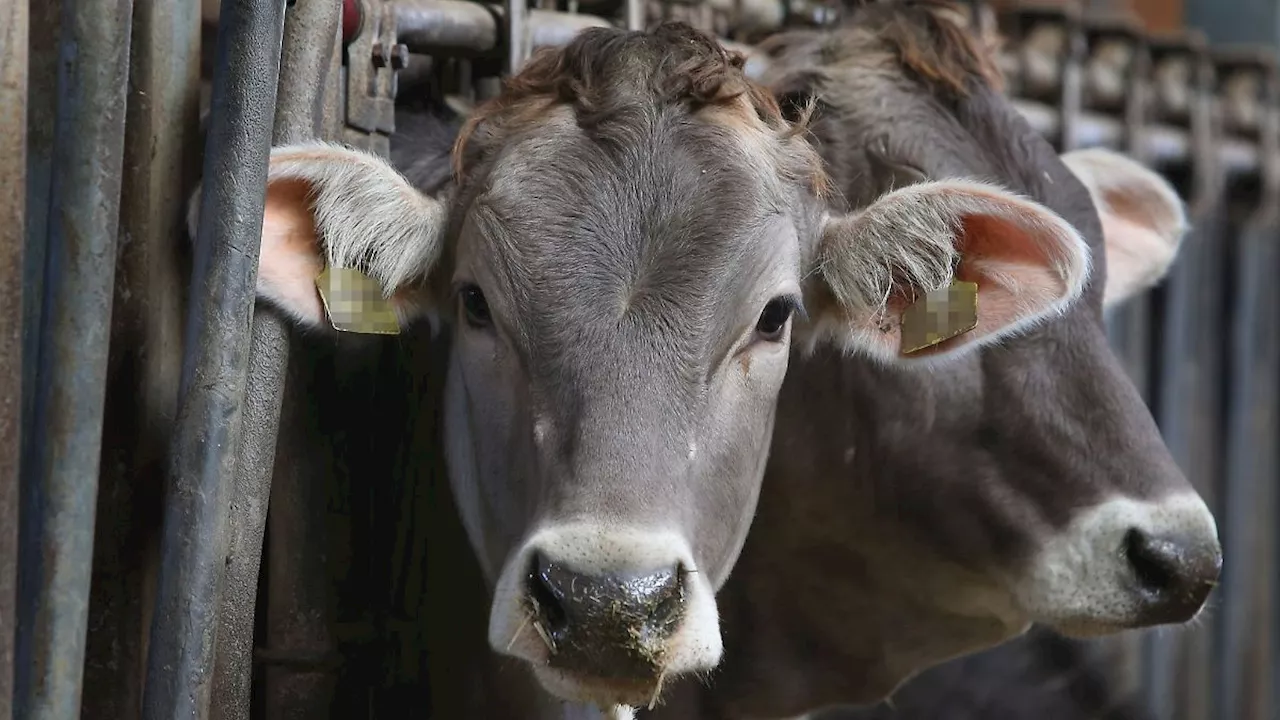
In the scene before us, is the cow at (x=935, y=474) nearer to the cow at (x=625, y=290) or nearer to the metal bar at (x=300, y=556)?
the cow at (x=625, y=290)

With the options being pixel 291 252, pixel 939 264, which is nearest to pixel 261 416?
pixel 291 252

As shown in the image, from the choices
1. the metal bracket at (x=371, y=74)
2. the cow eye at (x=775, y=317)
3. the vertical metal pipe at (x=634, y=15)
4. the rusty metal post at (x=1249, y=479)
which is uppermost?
the vertical metal pipe at (x=634, y=15)

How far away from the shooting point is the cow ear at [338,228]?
229 cm

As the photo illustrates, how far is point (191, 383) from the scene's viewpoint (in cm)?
203

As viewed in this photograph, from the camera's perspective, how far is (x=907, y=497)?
9.86 feet

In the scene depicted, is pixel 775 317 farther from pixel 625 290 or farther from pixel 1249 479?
pixel 1249 479

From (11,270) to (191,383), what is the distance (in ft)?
0.86

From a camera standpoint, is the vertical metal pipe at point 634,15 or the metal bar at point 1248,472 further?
the metal bar at point 1248,472

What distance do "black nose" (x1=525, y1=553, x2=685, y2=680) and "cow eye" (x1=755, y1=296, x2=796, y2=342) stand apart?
0.51 meters

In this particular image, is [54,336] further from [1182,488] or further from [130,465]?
[1182,488]

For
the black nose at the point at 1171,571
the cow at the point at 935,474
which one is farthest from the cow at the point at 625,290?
the black nose at the point at 1171,571

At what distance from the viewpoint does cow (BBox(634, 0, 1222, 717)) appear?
2812mm

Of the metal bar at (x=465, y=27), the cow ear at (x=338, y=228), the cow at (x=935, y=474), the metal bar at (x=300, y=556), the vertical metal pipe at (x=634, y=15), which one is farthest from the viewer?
the vertical metal pipe at (x=634, y=15)

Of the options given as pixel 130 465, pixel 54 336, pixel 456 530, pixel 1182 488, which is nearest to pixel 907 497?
pixel 1182 488
